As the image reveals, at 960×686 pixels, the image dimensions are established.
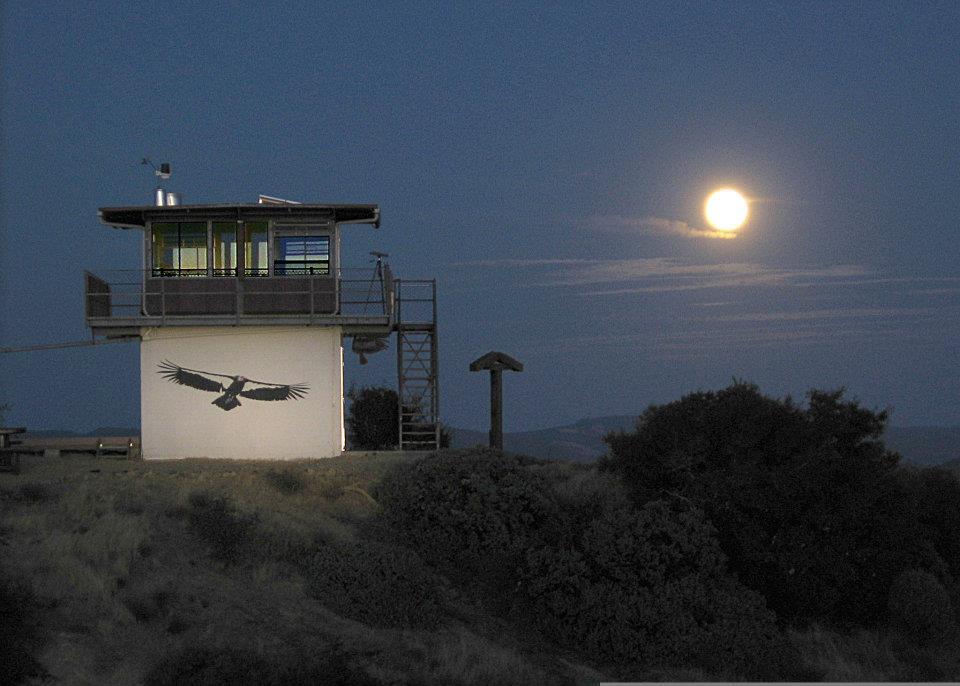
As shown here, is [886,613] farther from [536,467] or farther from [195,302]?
[195,302]

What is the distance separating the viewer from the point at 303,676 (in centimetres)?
1213

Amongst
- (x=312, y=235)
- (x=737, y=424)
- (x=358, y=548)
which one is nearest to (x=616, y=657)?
(x=358, y=548)

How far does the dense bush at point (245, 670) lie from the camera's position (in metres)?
11.9

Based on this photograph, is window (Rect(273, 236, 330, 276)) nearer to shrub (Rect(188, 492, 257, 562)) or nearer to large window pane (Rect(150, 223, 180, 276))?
large window pane (Rect(150, 223, 180, 276))

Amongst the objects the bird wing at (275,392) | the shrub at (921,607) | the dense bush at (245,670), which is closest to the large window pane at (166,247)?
the bird wing at (275,392)

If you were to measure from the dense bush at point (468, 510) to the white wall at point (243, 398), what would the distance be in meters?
7.12

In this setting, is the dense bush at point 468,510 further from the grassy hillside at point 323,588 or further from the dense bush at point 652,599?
the dense bush at point 652,599

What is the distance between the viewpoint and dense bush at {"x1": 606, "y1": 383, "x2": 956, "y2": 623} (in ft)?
59.3

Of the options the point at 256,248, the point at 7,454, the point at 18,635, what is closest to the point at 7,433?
the point at 7,454

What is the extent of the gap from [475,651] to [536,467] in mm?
7744

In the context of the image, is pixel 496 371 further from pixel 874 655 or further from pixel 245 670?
pixel 245 670

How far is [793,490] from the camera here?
18.3 meters

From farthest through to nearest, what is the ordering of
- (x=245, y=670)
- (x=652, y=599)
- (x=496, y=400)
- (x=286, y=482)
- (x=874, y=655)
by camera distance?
(x=496, y=400), (x=286, y=482), (x=874, y=655), (x=652, y=599), (x=245, y=670)

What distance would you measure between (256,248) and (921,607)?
17.5 metres
